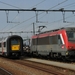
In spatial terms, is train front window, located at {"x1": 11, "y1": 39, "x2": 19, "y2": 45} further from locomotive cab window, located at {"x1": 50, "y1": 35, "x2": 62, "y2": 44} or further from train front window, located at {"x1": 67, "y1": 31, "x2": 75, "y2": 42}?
train front window, located at {"x1": 67, "y1": 31, "x2": 75, "y2": 42}

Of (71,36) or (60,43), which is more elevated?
(71,36)

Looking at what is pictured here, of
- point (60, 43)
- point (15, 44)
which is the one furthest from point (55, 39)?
point (15, 44)

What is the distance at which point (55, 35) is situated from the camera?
26.2 metres

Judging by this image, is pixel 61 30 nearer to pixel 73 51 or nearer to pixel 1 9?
pixel 73 51

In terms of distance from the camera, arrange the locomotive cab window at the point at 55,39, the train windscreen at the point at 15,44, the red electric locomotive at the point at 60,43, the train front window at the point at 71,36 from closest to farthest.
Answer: the red electric locomotive at the point at 60,43 → the train front window at the point at 71,36 → the locomotive cab window at the point at 55,39 → the train windscreen at the point at 15,44

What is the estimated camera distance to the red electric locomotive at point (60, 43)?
23.6 meters

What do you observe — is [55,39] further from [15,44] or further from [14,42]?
[14,42]

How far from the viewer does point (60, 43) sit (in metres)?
24.8

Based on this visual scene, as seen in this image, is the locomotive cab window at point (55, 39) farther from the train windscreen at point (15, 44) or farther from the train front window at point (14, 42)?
the train front window at point (14, 42)

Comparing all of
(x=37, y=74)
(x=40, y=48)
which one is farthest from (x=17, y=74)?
(x=40, y=48)

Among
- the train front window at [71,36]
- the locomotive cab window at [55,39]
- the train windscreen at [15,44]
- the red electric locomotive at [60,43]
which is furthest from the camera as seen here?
the train windscreen at [15,44]

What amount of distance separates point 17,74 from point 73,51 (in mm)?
9336

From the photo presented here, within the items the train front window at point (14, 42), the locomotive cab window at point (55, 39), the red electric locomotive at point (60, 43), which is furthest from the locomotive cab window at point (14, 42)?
the locomotive cab window at point (55, 39)

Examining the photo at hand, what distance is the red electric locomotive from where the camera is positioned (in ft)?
77.6
